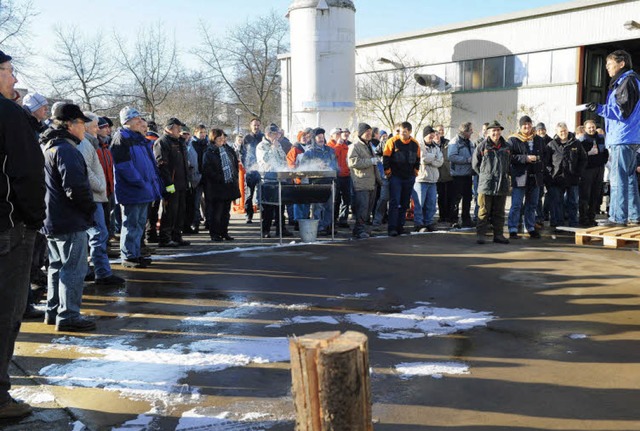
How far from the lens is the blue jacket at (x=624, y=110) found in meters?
6.89

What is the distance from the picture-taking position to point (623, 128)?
23.1 ft

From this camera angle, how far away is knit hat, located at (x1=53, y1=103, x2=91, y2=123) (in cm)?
566

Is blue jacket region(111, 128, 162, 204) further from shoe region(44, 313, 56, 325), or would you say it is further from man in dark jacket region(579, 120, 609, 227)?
man in dark jacket region(579, 120, 609, 227)

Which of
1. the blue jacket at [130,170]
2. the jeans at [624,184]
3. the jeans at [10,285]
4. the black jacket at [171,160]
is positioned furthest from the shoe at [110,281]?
the jeans at [624,184]

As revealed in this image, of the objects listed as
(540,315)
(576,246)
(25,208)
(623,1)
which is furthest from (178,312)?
(623,1)

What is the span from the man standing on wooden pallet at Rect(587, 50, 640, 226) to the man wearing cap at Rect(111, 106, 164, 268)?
232 inches

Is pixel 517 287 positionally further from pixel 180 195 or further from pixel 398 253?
pixel 180 195

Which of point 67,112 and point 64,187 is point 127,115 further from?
point 64,187

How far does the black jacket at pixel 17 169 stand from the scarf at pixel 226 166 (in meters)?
7.02

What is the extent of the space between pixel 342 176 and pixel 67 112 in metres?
7.30

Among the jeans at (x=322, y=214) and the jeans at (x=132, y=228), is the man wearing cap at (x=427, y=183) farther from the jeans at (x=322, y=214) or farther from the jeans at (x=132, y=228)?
the jeans at (x=132, y=228)

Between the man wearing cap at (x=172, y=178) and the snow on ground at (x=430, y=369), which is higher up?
the man wearing cap at (x=172, y=178)

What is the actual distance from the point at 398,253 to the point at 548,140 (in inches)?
182

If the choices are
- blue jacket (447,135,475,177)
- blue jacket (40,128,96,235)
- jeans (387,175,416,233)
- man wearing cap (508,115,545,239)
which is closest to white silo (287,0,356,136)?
blue jacket (447,135,475,177)
